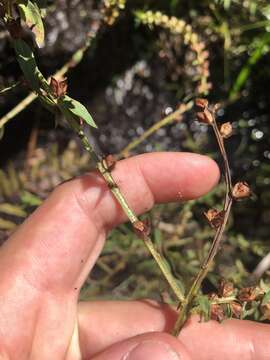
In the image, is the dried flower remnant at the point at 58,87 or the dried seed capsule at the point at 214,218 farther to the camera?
the dried seed capsule at the point at 214,218

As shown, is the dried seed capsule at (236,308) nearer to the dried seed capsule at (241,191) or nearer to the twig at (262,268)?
the dried seed capsule at (241,191)

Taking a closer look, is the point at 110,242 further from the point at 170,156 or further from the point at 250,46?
the point at 250,46

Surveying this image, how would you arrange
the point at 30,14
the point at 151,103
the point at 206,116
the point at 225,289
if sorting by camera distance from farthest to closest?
the point at 151,103 → the point at 225,289 → the point at 206,116 → the point at 30,14

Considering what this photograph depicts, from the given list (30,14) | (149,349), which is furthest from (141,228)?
(30,14)

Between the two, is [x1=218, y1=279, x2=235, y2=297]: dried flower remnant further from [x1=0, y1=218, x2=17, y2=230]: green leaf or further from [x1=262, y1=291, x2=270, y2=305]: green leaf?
[x1=0, y1=218, x2=17, y2=230]: green leaf

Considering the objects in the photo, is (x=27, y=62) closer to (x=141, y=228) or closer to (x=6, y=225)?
(x=141, y=228)

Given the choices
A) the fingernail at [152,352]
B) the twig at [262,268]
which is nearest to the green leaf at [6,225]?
the twig at [262,268]

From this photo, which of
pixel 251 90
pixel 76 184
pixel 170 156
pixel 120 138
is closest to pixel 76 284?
pixel 76 184
